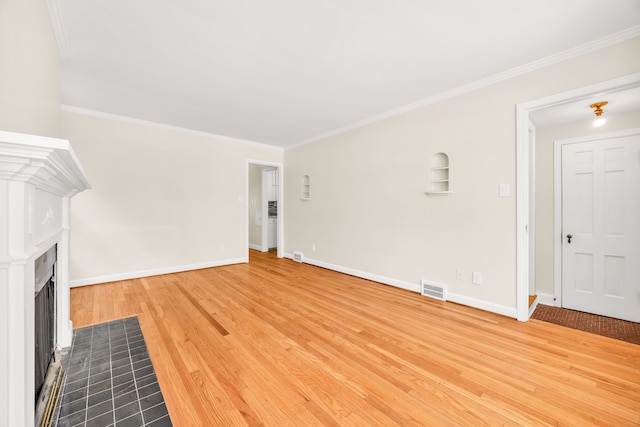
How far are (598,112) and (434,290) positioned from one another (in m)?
2.52

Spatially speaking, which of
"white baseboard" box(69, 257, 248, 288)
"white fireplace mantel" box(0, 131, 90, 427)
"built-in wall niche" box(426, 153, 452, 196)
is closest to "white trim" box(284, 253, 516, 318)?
"built-in wall niche" box(426, 153, 452, 196)

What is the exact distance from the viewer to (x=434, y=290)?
3223 millimetres

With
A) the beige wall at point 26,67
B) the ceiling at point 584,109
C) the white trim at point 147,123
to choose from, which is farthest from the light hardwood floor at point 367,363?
the white trim at point 147,123

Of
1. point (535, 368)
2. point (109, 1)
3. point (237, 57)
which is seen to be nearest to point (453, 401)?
point (535, 368)

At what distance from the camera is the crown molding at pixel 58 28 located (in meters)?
1.76

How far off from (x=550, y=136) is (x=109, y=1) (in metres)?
4.68

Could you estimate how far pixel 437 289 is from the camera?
10.5ft

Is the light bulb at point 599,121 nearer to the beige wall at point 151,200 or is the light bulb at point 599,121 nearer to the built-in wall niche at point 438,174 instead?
the built-in wall niche at point 438,174

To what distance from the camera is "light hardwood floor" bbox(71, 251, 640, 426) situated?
4.76 ft

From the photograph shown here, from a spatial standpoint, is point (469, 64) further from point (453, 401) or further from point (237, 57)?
point (453, 401)

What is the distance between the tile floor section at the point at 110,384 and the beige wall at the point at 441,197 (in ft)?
9.67

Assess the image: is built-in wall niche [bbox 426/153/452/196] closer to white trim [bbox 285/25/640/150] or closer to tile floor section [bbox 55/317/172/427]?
white trim [bbox 285/25/640/150]

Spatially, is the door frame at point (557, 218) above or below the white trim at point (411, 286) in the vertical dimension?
above

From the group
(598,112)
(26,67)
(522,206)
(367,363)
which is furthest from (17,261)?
(598,112)
